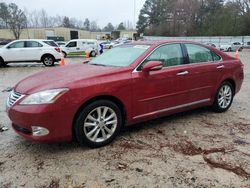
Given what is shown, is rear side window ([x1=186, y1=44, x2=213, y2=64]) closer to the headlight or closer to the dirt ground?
the dirt ground

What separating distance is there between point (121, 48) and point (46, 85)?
1.95 m

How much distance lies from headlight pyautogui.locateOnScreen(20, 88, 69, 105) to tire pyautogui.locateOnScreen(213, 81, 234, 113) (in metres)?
3.38

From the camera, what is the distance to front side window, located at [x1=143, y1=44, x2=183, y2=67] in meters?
4.61

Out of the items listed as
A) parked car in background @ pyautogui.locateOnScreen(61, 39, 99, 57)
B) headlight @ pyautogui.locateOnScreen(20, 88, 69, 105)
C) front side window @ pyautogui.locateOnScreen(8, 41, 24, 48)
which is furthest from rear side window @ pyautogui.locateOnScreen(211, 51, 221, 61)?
parked car in background @ pyautogui.locateOnScreen(61, 39, 99, 57)

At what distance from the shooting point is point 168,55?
4789 mm

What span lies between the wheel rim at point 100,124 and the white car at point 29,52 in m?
13.0

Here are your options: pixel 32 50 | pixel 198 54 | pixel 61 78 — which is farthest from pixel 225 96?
pixel 32 50

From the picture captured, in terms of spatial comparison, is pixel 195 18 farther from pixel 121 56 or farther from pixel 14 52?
pixel 121 56

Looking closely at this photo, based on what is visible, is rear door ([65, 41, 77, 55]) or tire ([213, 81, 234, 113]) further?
rear door ([65, 41, 77, 55])

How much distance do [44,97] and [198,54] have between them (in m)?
3.14

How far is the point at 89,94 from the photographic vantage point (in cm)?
370

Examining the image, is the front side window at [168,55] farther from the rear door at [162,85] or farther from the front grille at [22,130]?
the front grille at [22,130]

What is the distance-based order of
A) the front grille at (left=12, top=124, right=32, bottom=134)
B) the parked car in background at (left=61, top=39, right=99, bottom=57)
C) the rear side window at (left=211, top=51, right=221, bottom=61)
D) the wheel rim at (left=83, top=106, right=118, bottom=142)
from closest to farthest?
1. the front grille at (left=12, top=124, right=32, bottom=134)
2. the wheel rim at (left=83, top=106, right=118, bottom=142)
3. the rear side window at (left=211, top=51, right=221, bottom=61)
4. the parked car in background at (left=61, top=39, right=99, bottom=57)

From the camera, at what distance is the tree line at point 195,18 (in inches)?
2468
